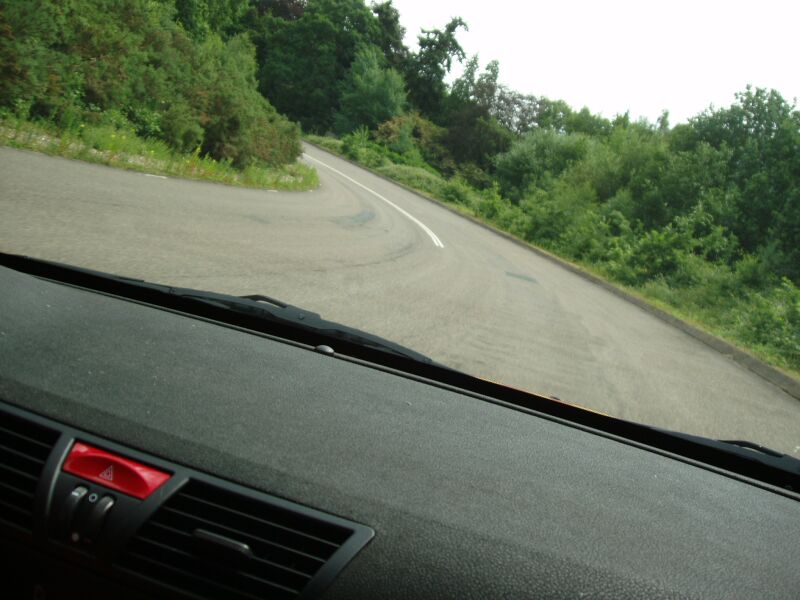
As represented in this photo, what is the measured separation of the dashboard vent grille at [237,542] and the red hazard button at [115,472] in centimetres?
6

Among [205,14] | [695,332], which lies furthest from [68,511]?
[205,14]

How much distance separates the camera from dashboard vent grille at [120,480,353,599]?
1.42m

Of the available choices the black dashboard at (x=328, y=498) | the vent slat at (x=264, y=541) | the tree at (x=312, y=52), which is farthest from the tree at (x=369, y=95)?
the vent slat at (x=264, y=541)

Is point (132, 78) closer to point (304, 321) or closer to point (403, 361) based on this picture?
point (304, 321)

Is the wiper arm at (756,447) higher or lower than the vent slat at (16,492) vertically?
higher

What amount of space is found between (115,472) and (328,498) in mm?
444

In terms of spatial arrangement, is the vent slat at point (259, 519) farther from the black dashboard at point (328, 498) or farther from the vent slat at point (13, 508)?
the vent slat at point (13, 508)

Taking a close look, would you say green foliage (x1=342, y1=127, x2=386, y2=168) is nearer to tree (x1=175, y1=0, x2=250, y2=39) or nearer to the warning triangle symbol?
tree (x1=175, y1=0, x2=250, y2=39)

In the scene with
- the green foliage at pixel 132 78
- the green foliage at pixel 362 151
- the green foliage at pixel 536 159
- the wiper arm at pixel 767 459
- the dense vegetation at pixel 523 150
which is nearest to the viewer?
the wiper arm at pixel 767 459

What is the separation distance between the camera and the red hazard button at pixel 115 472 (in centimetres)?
150

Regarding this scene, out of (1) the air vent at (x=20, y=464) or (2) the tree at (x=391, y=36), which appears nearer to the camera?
(1) the air vent at (x=20, y=464)

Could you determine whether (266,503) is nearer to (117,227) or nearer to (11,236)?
(11,236)

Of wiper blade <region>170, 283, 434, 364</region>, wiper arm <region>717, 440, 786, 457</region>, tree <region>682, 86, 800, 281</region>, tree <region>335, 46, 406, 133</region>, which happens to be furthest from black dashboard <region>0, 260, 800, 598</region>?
tree <region>335, 46, 406, 133</region>

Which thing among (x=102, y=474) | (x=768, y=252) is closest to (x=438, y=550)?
(x=102, y=474)
